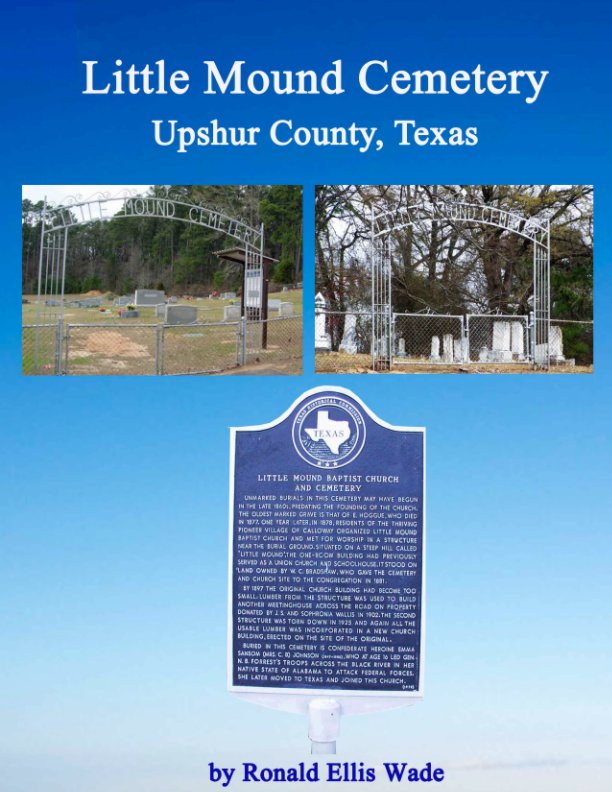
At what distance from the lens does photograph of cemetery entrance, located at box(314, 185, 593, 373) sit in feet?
27.8

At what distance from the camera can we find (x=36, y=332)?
8.34m

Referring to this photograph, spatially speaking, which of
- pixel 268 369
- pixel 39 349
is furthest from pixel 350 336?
pixel 39 349

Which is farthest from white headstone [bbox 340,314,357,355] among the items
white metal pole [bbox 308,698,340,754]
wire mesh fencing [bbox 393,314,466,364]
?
white metal pole [bbox 308,698,340,754]

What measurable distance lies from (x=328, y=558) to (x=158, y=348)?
2384mm

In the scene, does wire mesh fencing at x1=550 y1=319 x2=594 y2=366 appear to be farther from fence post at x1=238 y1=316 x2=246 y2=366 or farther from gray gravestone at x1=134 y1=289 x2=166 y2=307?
gray gravestone at x1=134 y1=289 x2=166 y2=307

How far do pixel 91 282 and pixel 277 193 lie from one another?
1688 millimetres

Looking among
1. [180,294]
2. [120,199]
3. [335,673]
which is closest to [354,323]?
[180,294]

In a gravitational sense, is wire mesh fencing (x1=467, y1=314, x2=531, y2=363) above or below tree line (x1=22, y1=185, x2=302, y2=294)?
below

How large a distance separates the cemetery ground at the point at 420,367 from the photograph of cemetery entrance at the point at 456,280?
1 cm

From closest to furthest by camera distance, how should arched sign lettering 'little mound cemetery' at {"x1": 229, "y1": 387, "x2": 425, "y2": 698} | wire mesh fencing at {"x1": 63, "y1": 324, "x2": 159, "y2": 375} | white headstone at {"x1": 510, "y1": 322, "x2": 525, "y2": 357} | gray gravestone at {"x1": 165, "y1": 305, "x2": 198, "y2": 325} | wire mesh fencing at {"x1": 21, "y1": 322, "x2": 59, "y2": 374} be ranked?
arched sign lettering 'little mound cemetery' at {"x1": 229, "y1": 387, "x2": 425, "y2": 698} < wire mesh fencing at {"x1": 21, "y1": 322, "x2": 59, "y2": 374} < wire mesh fencing at {"x1": 63, "y1": 324, "x2": 159, "y2": 375} < gray gravestone at {"x1": 165, "y1": 305, "x2": 198, "y2": 325} < white headstone at {"x1": 510, "y1": 322, "x2": 525, "y2": 357}

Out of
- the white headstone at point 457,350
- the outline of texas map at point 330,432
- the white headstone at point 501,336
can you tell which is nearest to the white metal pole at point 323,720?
the outline of texas map at point 330,432

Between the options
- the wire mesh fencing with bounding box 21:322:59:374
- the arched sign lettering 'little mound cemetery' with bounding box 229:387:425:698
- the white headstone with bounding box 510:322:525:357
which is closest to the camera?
the arched sign lettering 'little mound cemetery' with bounding box 229:387:425:698

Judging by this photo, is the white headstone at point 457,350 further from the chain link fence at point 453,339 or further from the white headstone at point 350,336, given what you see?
the white headstone at point 350,336

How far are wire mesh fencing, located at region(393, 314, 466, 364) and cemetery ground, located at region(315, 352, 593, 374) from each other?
0.05 metres
